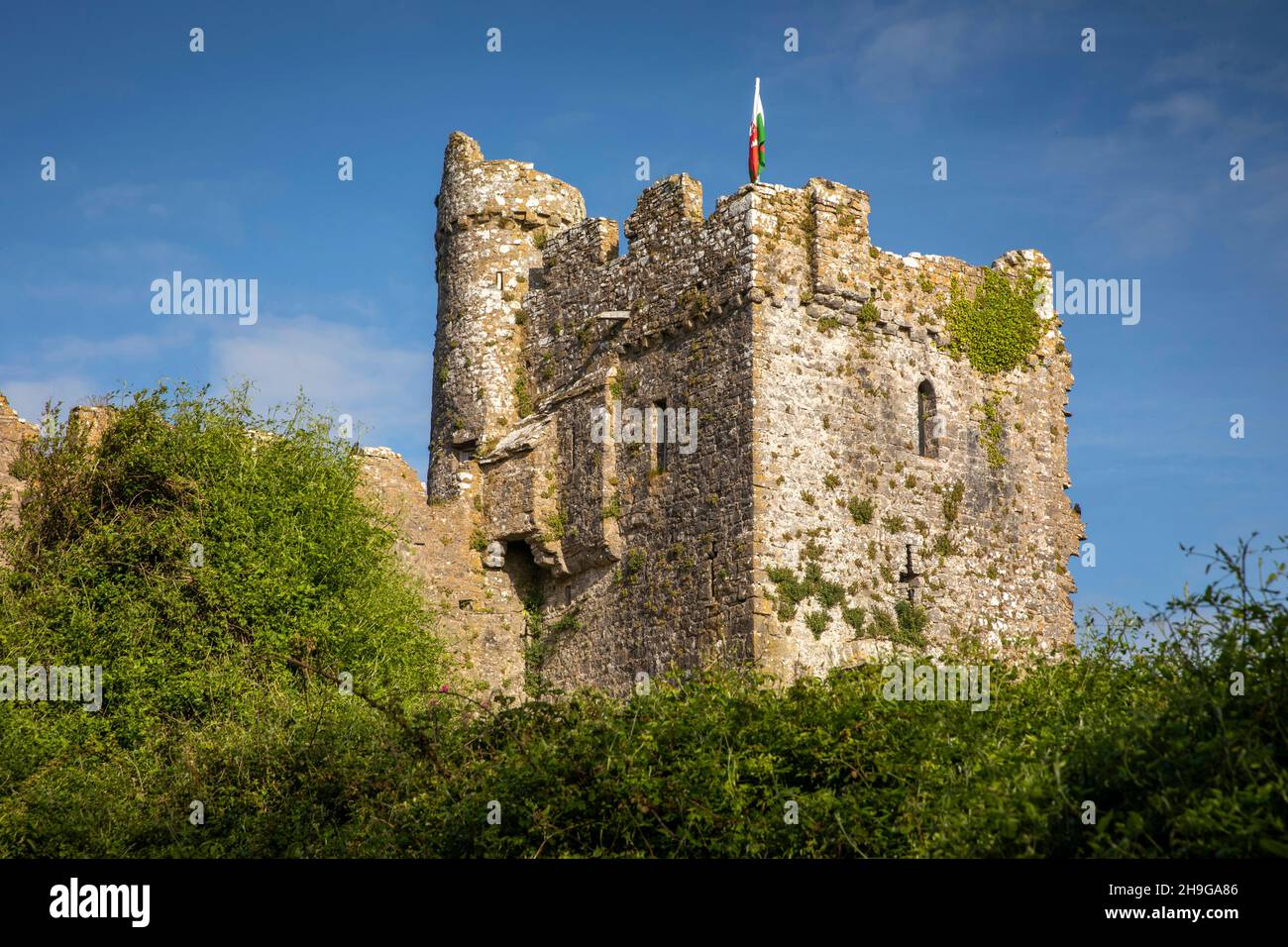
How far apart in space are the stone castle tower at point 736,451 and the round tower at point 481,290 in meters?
0.05

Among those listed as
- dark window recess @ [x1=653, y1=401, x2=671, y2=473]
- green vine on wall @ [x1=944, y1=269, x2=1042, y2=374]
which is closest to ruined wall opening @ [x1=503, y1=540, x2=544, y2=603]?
dark window recess @ [x1=653, y1=401, x2=671, y2=473]

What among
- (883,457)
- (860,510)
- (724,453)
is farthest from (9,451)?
(883,457)

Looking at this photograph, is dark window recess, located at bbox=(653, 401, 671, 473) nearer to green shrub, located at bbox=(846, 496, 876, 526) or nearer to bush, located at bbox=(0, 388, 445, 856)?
green shrub, located at bbox=(846, 496, 876, 526)

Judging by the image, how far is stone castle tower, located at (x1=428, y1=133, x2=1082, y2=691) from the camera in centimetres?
2386

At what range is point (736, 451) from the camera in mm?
23875

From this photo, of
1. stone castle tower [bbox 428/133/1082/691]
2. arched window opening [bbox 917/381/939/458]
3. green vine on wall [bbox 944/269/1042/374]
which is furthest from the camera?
green vine on wall [bbox 944/269/1042/374]

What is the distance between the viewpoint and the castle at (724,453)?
23891 millimetres

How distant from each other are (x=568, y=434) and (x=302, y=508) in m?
4.30

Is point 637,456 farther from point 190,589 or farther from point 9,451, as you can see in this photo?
point 9,451

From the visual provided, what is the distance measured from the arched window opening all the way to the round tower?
6447mm

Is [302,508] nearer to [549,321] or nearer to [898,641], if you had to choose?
[549,321]

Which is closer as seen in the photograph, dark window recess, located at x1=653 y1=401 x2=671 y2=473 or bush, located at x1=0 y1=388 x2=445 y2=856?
bush, located at x1=0 y1=388 x2=445 y2=856

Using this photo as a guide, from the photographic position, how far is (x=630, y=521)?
2548 centimetres
